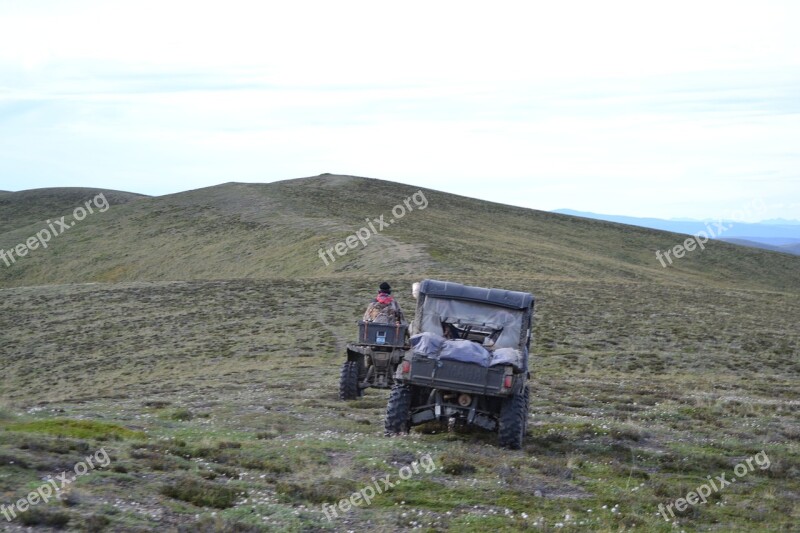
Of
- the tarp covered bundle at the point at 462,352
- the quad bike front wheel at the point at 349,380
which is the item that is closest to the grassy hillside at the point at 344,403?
the quad bike front wheel at the point at 349,380

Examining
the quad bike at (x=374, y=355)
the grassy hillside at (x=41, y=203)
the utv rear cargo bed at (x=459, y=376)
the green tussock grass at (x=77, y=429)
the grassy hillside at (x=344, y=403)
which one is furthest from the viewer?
the grassy hillside at (x=41, y=203)

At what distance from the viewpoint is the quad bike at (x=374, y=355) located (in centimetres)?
1841

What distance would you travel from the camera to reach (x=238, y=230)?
80.8 metres

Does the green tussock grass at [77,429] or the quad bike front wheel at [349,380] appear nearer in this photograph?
the green tussock grass at [77,429]

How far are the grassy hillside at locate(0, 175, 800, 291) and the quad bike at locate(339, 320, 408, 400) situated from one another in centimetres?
3342

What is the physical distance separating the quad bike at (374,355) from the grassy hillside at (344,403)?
0.74 metres

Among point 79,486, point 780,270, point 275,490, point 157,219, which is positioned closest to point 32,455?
point 79,486

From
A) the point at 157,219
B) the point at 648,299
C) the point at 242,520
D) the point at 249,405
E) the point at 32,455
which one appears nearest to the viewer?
the point at 242,520

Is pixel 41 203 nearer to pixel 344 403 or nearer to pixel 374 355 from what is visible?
pixel 344 403

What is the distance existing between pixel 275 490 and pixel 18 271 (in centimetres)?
7486

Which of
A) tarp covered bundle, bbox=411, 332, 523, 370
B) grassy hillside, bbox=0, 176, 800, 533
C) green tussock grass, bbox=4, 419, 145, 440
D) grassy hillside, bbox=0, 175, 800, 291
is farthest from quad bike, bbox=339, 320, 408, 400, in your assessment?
grassy hillside, bbox=0, 175, 800, 291

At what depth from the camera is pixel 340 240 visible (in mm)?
68500

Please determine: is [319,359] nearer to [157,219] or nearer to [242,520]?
[242,520]

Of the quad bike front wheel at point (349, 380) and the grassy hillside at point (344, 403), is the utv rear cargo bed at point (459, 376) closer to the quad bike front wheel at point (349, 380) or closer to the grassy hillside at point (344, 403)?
the grassy hillside at point (344, 403)
